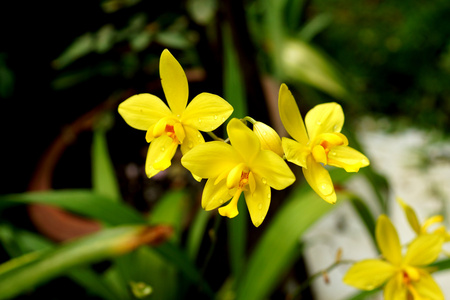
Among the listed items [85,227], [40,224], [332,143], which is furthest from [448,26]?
[40,224]

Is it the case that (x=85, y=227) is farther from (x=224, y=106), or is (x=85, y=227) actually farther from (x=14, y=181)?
(x=224, y=106)

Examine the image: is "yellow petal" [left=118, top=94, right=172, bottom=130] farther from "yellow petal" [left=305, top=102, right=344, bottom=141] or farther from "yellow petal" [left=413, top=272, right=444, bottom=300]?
"yellow petal" [left=413, top=272, right=444, bottom=300]

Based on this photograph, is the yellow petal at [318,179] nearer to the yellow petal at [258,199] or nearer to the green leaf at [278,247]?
the yellow petal at [258,199]

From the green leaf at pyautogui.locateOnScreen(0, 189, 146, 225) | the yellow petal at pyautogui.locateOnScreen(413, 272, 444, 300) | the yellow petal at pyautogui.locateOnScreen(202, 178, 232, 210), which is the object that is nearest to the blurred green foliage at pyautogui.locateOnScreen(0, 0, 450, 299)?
the green leaf at pyautogui.locateOnScreen(0, 189, 146, 225)

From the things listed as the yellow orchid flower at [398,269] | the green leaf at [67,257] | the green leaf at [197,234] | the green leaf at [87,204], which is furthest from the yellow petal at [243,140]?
the green leaf at [197,234]

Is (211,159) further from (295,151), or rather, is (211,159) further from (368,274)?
(368,274)

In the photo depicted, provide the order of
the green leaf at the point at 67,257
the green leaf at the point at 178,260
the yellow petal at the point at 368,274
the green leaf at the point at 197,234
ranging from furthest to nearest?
the green leaf at the point at 197,234
the green leaf at the point at 178,260
the green leaf at the point at 67,257
the yellow petal at the point at 368,274

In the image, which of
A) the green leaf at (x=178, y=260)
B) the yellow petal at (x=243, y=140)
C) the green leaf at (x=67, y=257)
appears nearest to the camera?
the yellow petal at (x=243, y=140)

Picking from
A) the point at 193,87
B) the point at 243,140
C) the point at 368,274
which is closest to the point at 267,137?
the point at 243,140
